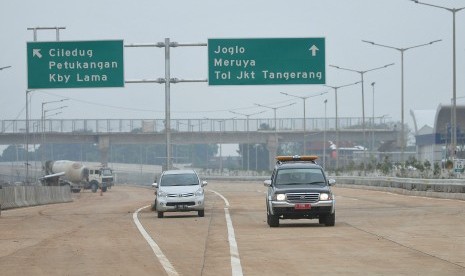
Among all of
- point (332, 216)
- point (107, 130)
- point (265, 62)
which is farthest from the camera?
point (107, 130)

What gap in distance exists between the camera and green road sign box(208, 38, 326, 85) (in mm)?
46750

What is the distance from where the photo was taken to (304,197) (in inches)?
1134

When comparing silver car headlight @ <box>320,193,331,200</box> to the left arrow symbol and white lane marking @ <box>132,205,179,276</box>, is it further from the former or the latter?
the left arrow symbol

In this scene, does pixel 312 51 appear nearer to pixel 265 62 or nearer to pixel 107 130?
pixel 265 62

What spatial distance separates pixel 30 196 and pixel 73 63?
1504cm

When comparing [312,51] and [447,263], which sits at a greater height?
[312,51]

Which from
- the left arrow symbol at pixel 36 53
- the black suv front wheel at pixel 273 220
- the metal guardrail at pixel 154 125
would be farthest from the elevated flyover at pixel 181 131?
the black suv front wheel at pixel 273 220

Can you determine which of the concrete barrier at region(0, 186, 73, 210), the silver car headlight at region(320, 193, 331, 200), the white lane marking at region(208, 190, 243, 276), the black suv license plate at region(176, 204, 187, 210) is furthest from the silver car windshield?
the concrete barrier at region(0, 186, 73, 210)

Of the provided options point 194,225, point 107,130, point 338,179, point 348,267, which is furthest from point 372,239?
point 107,130

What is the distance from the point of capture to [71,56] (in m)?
46.8

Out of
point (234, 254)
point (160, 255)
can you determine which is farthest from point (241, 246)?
point (160, 255)

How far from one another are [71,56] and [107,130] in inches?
2682

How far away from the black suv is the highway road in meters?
0.40

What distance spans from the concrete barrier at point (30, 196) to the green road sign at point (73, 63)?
772cm
